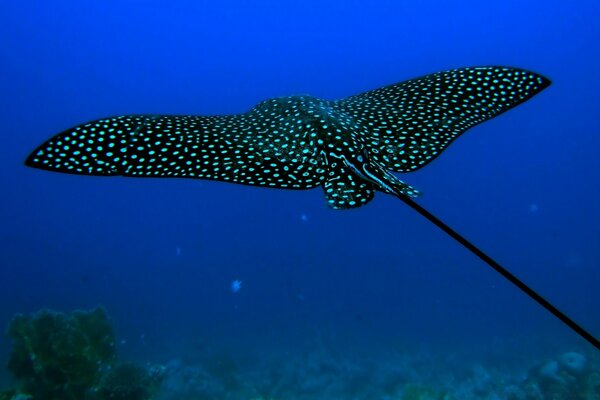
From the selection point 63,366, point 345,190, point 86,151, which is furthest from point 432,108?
point 63,366

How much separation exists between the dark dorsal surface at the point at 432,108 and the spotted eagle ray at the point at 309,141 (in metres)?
0.01

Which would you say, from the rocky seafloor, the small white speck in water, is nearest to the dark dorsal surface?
the rocky seafloor

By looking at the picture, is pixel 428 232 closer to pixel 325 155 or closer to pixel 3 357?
pixel 3 357

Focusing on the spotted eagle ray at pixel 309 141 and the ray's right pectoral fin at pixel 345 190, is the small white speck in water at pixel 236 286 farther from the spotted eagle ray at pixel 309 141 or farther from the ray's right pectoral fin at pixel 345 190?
the ray's right pectoral fin at pixel 345 190

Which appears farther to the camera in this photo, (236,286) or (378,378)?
(236,286)

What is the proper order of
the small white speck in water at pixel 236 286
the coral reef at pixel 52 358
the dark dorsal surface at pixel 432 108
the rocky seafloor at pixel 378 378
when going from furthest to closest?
the small white speck in water at pixel 236 286
the rocky seafloor at pixel 378 378
the coral reef at pixel 52 358
the dark dorsal surface at pixel 432 108

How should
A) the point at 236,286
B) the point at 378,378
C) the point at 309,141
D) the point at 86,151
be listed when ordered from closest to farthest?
the point at 86,151
the point at 309,141
the point at 378,378
the point at 236,286

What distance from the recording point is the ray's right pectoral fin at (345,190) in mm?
3746

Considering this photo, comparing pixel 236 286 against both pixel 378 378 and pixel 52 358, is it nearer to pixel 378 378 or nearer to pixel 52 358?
pixel 378 378

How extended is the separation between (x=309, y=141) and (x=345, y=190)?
0.67 metres

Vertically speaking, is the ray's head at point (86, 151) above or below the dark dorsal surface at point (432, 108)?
below

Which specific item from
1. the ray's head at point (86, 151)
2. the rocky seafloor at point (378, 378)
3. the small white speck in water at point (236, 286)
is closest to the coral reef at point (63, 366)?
the rocky seafloor at point (378, 378)

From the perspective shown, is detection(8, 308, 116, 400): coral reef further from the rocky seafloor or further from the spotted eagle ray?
the spotted eagle ray

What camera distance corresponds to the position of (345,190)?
3865 mm
